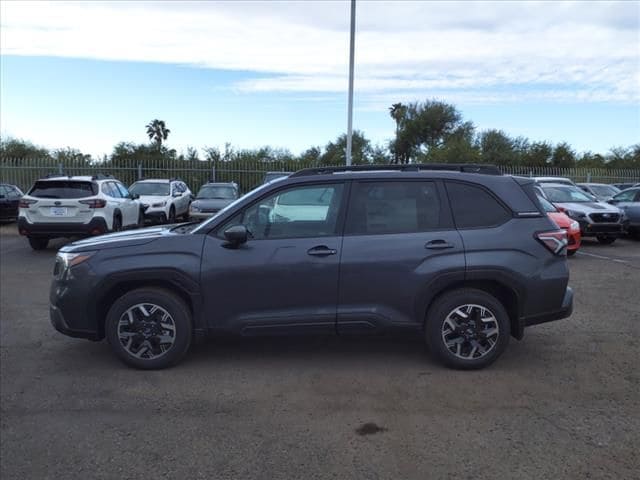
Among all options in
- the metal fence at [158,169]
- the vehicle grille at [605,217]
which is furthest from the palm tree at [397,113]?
the vehicle grille at [605,217]

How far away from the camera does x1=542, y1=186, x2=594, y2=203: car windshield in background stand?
48.9 ft

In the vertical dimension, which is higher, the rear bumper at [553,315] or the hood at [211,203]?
the hood at [211,203]

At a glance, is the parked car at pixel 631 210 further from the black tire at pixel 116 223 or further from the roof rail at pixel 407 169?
the black tire at pixel 116 223

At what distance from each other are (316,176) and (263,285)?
114cm

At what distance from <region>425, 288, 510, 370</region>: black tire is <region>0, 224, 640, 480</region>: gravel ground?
0.12m

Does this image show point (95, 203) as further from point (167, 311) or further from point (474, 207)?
point (474, 207)

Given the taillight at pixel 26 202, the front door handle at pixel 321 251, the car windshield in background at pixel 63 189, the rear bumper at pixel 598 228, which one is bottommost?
the rear bumper at pixel 598 228

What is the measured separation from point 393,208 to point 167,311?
2198mm

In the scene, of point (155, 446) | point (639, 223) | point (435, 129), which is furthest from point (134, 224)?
point (435, 129)

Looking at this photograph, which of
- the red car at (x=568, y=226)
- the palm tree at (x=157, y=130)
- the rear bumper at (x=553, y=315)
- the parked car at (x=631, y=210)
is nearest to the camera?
the rear bumper at (x=553, y=315)

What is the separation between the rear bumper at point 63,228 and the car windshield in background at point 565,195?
36.1 ft

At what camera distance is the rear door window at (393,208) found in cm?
514

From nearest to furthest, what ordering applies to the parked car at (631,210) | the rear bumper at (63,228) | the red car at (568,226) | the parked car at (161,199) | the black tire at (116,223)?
the red car at (568,226)
the rear bumper at (63,228)
the black tire at (116,223)
the parked car at (631,210)
the parked car at (161,199)

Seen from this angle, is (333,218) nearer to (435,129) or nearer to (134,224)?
(134,224)
